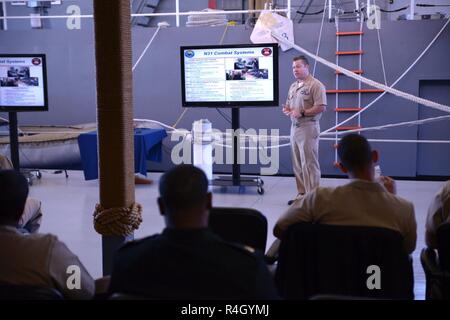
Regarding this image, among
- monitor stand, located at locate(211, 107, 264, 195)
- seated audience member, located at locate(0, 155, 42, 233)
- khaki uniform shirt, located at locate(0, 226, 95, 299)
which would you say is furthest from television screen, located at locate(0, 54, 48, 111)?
khaki uniform shirt, located at locate(0, 226, 95, 299)

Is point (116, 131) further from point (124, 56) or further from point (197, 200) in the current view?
point (197, 200)

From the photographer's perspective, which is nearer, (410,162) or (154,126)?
(410,162)

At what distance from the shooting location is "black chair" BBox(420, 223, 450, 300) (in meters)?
2.14

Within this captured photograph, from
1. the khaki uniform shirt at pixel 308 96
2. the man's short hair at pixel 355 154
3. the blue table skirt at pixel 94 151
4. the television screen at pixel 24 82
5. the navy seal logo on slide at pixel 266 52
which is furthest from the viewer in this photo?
the television screen at pixel 24 82

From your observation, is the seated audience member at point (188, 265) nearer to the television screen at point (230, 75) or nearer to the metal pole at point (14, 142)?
the television screen at point (230, 75)

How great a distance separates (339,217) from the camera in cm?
224

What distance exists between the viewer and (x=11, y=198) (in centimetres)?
199

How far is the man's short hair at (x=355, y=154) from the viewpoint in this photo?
7.74ft

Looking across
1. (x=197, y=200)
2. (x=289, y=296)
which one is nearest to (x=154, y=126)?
(x=289, y=296)

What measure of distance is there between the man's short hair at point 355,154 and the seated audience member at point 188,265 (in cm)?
101

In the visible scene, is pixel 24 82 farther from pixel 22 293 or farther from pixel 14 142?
pixel 22 293

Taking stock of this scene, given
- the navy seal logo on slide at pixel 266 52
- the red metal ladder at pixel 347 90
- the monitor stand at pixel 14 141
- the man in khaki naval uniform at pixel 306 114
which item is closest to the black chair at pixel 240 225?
the man in khaki naval uniform at pixel 306 114

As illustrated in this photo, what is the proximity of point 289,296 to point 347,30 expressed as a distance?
6007 mm
